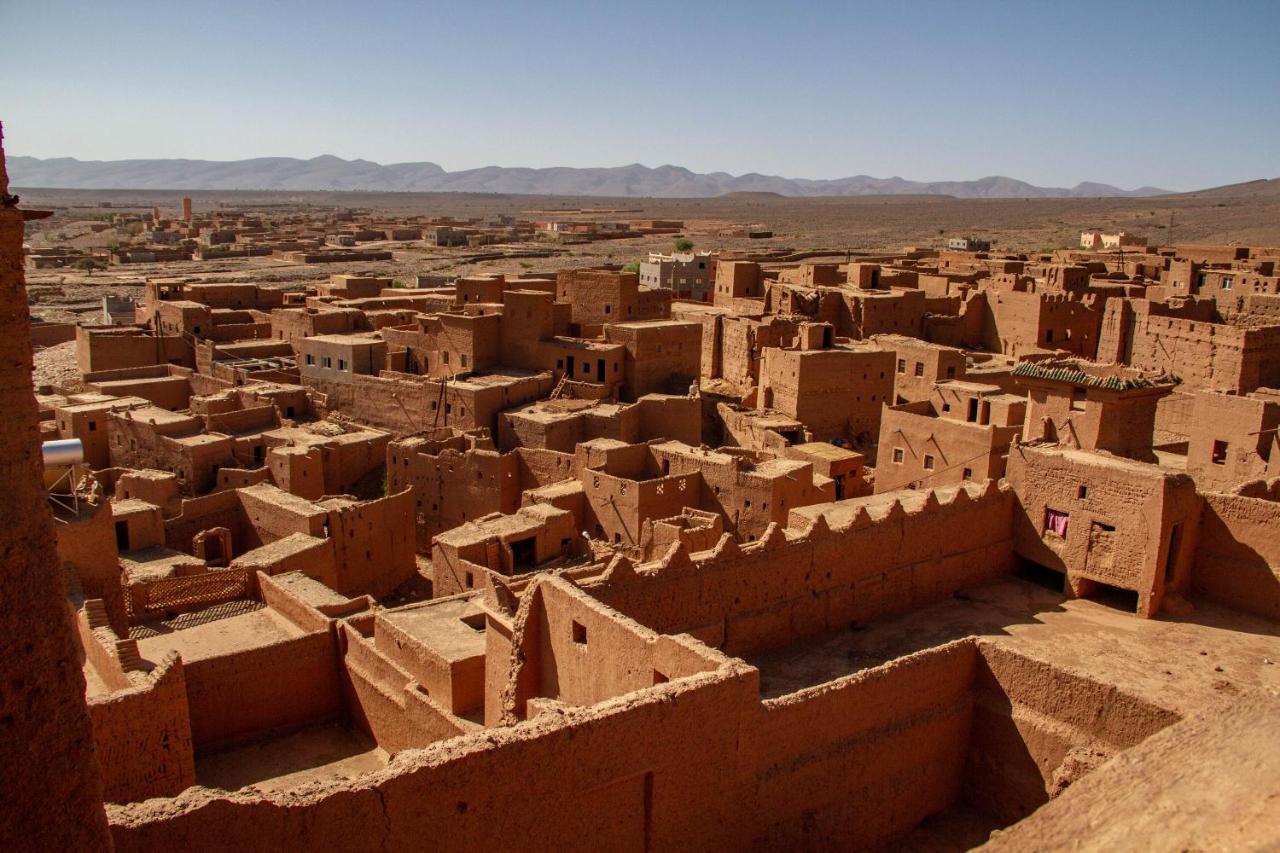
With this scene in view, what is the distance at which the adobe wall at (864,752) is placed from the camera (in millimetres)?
11672

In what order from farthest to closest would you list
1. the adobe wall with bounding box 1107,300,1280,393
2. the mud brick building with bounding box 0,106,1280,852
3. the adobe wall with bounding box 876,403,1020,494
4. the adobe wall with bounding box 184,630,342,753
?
the adobe wall with bounding box 1107,300,1280,393
the adobe wall with bounding box 876,403,1020,494
the adobe wall with bounding box 184,630,342,753
the mud brick building with bounding box 0,106,1280,852

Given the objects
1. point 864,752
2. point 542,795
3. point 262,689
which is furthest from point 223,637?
point 864,752

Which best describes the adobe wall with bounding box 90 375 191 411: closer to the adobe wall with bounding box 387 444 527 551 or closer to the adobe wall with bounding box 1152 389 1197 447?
the adobe wall with bounding box 387 444 527 551

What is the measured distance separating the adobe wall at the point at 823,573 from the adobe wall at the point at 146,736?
5.44 m

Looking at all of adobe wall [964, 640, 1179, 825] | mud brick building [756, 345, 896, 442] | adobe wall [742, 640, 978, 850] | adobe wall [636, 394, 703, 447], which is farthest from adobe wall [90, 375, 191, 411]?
adobe wall [964, 640, 1179, 825]

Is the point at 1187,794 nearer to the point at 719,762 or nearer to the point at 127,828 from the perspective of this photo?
the point at 719,762

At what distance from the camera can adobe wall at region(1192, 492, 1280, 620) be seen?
1611cm

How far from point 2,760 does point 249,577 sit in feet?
41.2

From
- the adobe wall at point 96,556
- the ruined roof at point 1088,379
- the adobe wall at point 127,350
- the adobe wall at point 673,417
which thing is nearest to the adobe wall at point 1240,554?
the ruined roof at point 1088,379

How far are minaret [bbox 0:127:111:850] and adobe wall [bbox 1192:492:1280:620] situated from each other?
15.9 meters

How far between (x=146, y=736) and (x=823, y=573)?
9255mm

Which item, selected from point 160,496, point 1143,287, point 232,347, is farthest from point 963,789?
point 1143,287

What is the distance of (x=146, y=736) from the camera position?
13.0 m

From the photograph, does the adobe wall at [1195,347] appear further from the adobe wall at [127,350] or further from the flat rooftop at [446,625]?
the adobe wall at [127,350]
